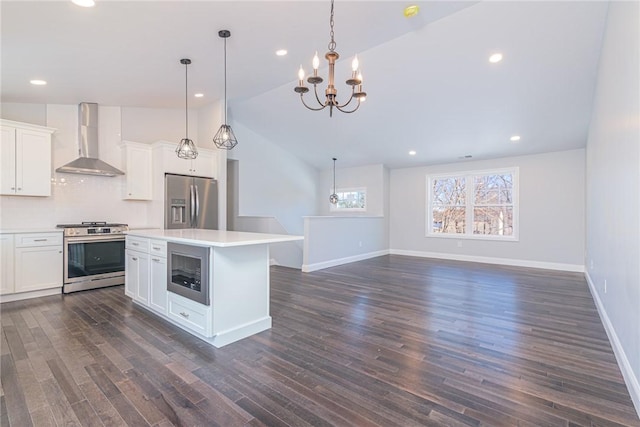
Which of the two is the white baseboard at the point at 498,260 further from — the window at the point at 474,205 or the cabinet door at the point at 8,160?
the cabinet door at the point at 8,160

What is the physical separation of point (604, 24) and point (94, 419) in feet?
17.4

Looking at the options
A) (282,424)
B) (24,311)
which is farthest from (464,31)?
(24,311)

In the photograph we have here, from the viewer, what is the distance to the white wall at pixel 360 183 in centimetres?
834

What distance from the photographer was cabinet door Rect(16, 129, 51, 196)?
4023 millimetres

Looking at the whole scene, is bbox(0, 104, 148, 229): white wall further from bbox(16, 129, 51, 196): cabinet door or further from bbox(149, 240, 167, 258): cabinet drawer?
bbox(149, 240, 167, 258): cabinet drawer

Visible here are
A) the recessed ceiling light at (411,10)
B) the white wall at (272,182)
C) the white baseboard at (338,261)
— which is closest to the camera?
the recessed ceiling light at (411,10)

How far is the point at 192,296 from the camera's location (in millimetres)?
2779

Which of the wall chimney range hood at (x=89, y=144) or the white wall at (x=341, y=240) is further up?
the wall chimney range hood at (x=89, y=144)

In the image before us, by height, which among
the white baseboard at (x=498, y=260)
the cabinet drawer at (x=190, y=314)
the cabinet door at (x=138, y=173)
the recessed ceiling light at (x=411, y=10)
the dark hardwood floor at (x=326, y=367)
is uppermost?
the recessed ceiling light at (x=411, y=10)

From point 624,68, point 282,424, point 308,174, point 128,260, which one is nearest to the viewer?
point 282,424

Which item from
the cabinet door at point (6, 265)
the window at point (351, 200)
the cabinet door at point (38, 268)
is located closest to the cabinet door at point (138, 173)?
the cabinet door at point (38, 268)

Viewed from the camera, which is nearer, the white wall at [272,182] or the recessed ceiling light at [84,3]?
the recessed ceiling light at [84,3]

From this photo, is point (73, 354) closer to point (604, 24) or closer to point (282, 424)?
point (282, 424)

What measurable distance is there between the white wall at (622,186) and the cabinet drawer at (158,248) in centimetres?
366
